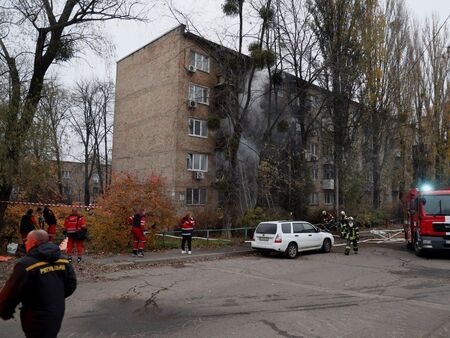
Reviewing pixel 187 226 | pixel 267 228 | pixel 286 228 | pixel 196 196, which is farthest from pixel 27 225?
pixel 196 196

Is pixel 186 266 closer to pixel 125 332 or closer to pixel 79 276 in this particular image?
pixel 79 276

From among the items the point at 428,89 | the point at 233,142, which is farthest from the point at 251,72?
the point at 428,89

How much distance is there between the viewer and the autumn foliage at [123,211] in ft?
50.3

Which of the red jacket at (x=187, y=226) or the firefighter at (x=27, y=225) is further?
the red jacket at (x=187, y=226)

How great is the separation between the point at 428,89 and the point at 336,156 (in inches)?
527

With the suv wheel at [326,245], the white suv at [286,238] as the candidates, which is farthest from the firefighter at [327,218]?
the white suv at [286,238]

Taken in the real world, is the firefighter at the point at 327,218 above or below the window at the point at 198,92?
below

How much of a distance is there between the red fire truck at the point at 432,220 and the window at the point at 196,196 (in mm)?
14975

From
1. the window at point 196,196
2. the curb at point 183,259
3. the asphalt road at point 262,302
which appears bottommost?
the asphalt road at point 262,302

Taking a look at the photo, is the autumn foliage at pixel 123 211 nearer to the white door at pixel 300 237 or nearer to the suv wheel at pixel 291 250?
the suv wheel at pixel 291 250

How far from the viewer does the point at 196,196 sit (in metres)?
28.2

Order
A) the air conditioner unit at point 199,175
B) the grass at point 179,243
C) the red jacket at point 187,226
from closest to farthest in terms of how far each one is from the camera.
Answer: the red jacket at point 187,226
the grass at point 179,243
the air conditioner unit at point 199,175

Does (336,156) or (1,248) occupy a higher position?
(336,156)

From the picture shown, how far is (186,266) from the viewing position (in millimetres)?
13352
